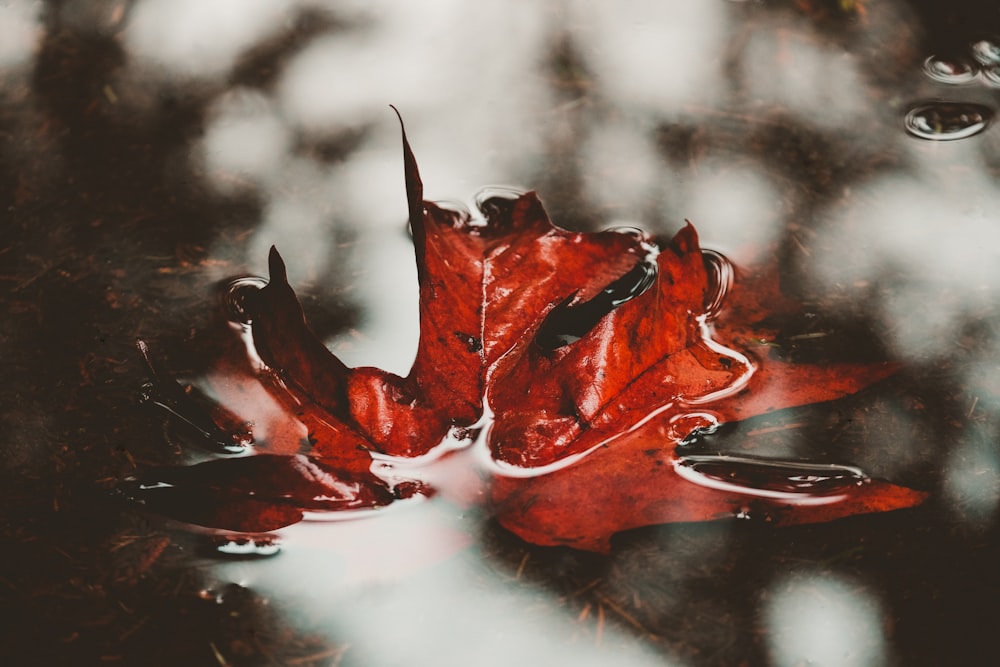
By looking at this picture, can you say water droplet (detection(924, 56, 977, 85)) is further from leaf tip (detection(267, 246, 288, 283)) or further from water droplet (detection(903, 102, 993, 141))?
leaf tip (detection(267, 246, 288, 283))

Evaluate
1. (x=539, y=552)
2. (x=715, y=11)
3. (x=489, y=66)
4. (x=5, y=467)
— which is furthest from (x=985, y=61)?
(x=5, y=467)

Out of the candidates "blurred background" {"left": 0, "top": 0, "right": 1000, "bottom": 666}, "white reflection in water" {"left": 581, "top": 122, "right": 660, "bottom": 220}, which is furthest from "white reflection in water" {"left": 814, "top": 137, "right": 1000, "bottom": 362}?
"white reflection in water" {"left": 581, "top": 122, "right": 660, "bottom": 220}

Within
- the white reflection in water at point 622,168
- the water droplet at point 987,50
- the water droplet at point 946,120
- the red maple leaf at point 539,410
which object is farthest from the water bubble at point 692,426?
the water droplet at point 987,50

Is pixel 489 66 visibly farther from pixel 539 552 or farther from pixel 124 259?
pixel 539 552

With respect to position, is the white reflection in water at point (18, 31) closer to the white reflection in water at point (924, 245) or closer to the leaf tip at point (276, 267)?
the leaf tip at point (276, 267)

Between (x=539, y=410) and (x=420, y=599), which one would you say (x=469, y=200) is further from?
(x=420, y=599)

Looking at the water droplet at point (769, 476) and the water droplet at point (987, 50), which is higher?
the water droplet at point (987, 50)
